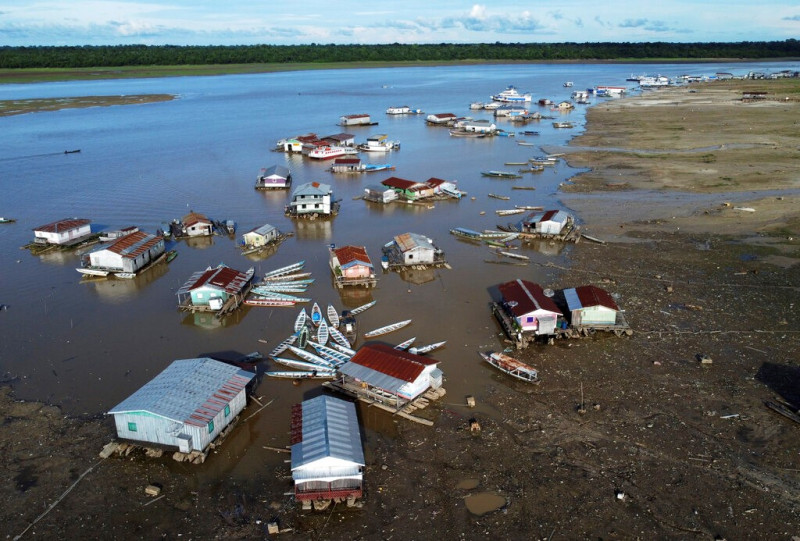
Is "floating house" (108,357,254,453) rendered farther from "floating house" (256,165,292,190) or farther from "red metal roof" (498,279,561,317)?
"floating house" (256,165,292,190)

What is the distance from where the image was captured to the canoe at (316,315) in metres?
32.8

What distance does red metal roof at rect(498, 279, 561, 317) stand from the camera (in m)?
30.6

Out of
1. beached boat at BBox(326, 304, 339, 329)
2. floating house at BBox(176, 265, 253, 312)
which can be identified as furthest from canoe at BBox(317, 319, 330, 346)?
floating house at BBox(176, 265, 253, 312)

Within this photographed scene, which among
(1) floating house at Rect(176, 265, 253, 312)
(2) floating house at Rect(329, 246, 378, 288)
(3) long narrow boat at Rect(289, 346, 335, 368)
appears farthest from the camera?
(2) floating house at Rect(329, 246, 378, 288)

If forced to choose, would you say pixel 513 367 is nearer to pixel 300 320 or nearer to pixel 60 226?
pixel 300 320

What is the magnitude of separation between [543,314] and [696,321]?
8.99 meters

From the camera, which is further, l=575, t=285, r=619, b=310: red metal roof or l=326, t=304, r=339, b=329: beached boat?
l=326, t=304, r=339, b=329: beached boat

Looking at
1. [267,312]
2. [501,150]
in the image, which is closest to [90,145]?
[501,150]

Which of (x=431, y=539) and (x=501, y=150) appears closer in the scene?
(x=431, y=539)

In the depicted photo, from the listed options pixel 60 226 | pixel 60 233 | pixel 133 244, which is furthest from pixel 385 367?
pixel 60 226

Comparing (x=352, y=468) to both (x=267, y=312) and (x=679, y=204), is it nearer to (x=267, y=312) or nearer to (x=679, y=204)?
(x=267, y=312)

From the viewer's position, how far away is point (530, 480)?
20750 millimetres

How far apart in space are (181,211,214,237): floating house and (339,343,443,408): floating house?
88.1 ft

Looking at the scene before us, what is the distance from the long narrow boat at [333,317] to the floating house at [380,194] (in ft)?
85.4
